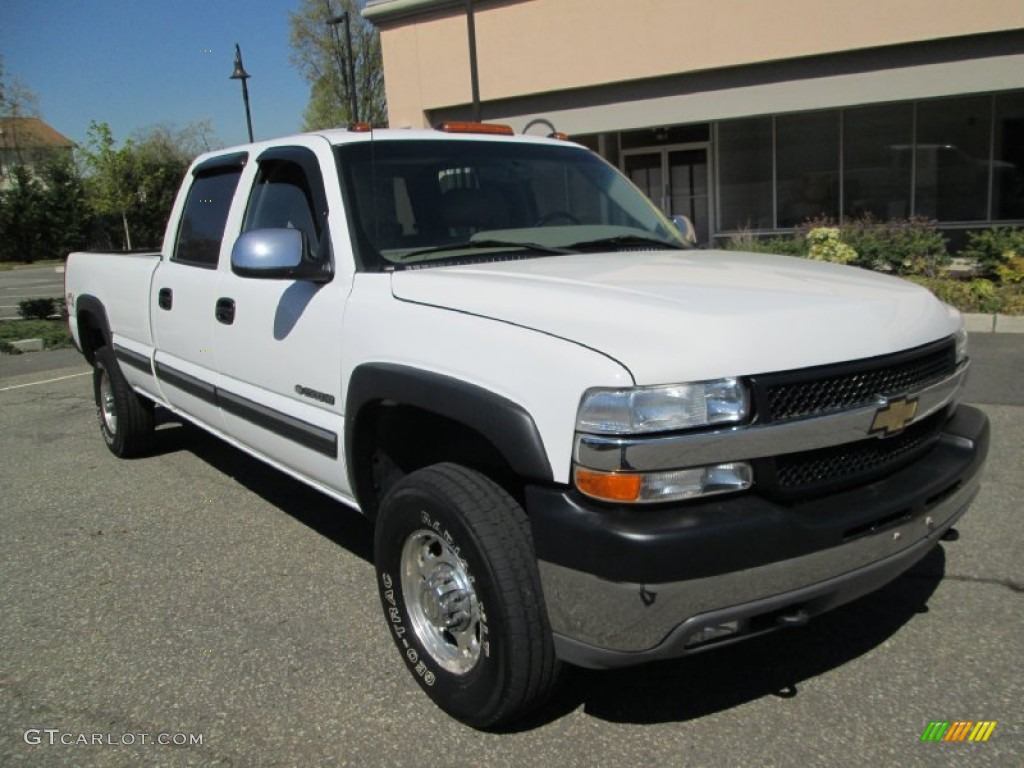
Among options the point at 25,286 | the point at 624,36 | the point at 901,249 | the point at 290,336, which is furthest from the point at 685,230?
the point at 25,286

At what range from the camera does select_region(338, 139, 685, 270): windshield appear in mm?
3336

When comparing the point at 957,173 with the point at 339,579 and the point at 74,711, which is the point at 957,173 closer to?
the point at 339,579

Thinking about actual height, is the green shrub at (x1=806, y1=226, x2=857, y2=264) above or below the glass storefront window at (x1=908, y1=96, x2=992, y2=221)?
below

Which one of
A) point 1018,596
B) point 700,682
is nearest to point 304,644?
point 700,682

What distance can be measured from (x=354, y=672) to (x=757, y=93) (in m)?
14.7

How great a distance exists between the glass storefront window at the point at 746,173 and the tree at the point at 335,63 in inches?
1070

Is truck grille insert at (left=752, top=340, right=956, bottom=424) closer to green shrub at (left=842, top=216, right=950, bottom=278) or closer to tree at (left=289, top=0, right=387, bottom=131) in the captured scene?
green shrub at (left=842, top=216, right=950, bottom=278)

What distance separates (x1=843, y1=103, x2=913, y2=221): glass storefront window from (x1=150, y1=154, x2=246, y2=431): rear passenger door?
14.1m

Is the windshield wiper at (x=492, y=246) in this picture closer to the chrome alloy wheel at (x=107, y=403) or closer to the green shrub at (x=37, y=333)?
the chrome alloy wheel at (x=107, y=403)

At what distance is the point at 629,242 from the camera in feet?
12.1

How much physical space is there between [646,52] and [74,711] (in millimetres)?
15557

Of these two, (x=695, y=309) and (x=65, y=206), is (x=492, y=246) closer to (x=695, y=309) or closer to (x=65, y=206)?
(x=695, y=309)

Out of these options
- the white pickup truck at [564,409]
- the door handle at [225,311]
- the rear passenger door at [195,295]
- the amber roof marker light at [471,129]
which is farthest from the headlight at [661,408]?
the rear passenger door at [195,295]

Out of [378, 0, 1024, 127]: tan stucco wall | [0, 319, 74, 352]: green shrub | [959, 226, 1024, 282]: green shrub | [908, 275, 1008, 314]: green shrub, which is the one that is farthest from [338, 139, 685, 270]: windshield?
[378, 0, 1024, 127]: tan stucco wall
